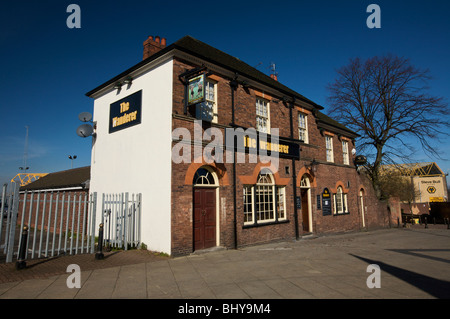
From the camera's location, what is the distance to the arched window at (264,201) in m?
11.2

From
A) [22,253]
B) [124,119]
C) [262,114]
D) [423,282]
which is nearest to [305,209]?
[262,114]

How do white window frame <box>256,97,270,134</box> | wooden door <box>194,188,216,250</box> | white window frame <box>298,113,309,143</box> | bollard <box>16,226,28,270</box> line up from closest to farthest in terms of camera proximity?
bollard <box>16,226,28,270</box>, wooden door <box>194,188,216,250</box>, white window frame <box>256,97,270,134</box>, white window frame <box>298,113,309,143</box>

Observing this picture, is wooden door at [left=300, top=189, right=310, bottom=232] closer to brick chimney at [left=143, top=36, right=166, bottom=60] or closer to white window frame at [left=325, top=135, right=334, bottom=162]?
white window frame at [left=325, top=135, right=334, bottom=162]

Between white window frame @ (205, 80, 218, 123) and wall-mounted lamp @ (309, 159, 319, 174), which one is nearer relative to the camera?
white window frame @ (205, 80, 218, 123)

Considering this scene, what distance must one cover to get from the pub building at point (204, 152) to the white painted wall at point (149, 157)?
37mm

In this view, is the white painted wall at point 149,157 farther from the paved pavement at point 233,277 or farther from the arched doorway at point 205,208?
the arched doorway at point 205,208

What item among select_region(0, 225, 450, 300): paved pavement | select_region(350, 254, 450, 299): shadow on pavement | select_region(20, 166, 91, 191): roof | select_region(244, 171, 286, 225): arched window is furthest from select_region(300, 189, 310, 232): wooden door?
select_region(20, 166, 91, 191): roof

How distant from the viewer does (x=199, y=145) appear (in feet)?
31.0

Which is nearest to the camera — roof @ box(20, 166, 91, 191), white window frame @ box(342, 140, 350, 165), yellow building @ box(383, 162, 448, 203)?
roof @ box(20, 166, 91, 191)

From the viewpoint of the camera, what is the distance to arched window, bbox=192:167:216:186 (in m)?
9.59

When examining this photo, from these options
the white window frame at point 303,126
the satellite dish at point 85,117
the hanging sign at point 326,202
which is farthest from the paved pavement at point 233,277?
the white window frame at point 303,126

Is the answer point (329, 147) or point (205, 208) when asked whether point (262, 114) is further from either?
point (329, 147)
